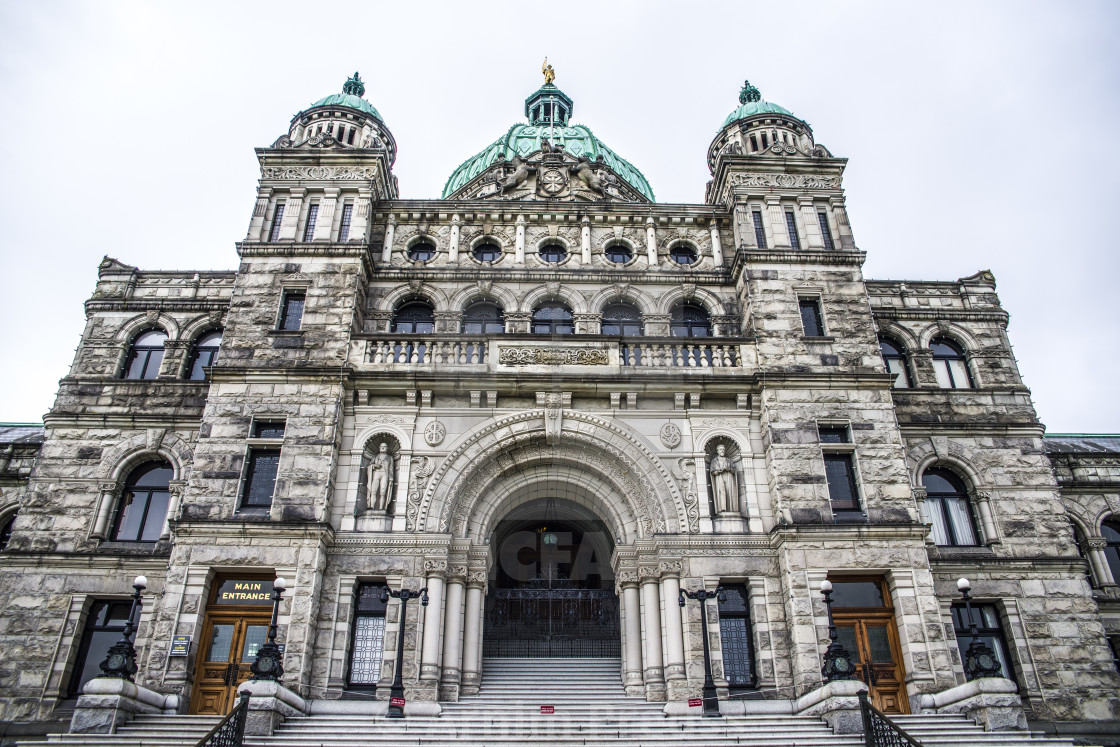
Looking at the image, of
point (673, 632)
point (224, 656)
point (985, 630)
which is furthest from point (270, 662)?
point (985, 630)

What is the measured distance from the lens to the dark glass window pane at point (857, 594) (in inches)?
750

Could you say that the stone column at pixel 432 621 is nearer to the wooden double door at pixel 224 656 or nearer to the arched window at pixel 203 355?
the wooden double door at pixel 224 656

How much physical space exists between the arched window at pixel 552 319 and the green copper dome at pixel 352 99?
386 inches

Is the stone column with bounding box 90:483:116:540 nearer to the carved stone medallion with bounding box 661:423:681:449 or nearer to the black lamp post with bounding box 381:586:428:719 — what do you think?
the black lamp post with bounding box 381:586:428:719

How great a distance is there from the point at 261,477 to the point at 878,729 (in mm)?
14854

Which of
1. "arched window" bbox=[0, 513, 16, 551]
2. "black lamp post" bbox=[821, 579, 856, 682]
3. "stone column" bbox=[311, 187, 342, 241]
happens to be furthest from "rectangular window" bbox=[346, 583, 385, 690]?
"arched window" bbox=[0, 513, 16, 551]

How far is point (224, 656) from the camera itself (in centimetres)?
1811

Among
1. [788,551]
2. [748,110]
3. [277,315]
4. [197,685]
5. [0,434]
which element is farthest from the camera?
[0,434]

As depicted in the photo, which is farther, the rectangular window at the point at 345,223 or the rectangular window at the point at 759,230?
the rectangular window at the point at 759,230

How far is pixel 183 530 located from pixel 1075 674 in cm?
2265

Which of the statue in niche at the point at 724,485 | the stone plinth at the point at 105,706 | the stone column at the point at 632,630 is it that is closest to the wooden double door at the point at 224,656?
the stone plinth at the point at 105,706

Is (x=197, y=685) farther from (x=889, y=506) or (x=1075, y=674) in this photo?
(x=1075, y=674)

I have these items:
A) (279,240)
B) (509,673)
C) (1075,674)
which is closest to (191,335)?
(279,240)

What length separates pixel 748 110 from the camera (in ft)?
90.6
